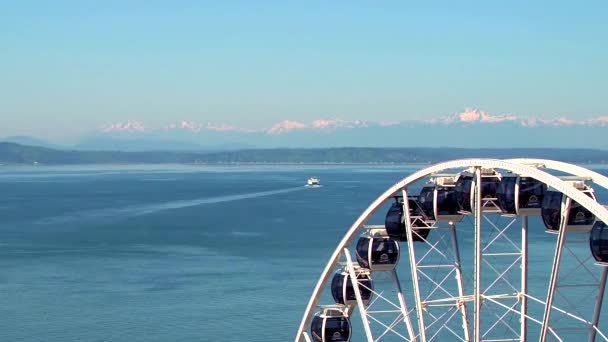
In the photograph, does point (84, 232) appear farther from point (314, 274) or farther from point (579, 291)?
point (579, 291)

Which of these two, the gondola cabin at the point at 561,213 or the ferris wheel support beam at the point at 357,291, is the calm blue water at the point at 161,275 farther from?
the gondola cabin at the point at 561,213

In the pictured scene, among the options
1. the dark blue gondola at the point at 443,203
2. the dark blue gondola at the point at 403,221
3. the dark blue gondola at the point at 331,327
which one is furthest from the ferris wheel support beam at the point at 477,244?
the dark blue gondola at the point at 331,327

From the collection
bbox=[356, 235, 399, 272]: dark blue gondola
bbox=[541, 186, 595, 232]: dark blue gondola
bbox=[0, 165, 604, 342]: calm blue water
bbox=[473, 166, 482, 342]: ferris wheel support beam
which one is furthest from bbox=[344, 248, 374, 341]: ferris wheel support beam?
bbox=[0, 165, 604, 342]: calm blue water

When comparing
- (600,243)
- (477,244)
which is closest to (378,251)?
(477,244)

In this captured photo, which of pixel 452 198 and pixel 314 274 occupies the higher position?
pixel 452 198

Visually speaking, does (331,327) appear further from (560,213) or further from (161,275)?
(161,275)

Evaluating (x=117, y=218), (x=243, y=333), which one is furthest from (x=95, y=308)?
(x=117, y=218)
